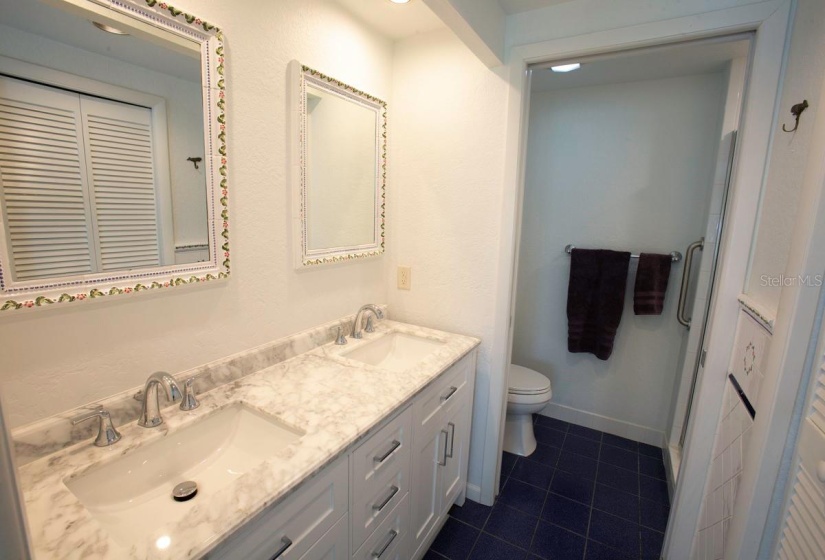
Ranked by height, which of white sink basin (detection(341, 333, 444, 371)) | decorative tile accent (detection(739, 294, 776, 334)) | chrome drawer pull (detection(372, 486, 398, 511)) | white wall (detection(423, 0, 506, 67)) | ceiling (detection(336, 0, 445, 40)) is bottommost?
chrome drawer pull (detection(372, 486, 398, 511))

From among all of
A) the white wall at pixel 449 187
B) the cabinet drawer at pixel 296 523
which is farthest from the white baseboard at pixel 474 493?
the cabinet drawer at pixel 296 523

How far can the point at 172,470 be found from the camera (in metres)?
1.02

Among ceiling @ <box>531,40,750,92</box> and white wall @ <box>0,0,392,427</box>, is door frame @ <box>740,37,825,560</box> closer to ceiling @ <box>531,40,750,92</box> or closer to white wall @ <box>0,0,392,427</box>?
ceiling @ <box>531,40,750,92</box>

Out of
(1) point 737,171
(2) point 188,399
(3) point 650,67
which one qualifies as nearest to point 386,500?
(2) point 188,399

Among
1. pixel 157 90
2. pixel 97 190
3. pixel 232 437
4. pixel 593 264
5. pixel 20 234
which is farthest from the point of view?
pixel 593 264

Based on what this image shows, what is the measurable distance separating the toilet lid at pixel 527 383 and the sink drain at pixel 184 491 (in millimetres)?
1691

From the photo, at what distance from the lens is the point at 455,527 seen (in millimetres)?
1799

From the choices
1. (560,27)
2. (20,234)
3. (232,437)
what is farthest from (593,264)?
(20,234)

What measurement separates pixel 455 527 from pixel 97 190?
1.87 m

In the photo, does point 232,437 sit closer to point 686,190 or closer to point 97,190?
point 97,190

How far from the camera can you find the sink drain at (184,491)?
94 centimetres

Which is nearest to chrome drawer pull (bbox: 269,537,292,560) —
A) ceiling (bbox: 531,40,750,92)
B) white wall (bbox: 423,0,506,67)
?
white wall (bbox: 423,0,506,67)

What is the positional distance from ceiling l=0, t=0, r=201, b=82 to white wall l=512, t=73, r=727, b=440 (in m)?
2.12

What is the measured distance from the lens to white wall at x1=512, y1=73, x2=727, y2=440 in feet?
7.15
